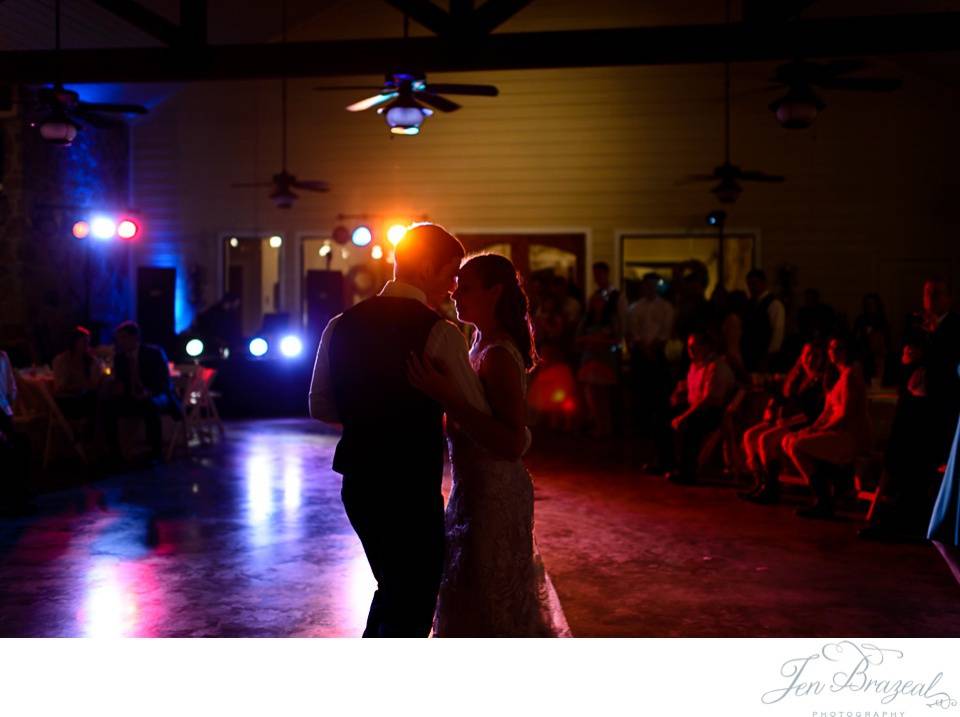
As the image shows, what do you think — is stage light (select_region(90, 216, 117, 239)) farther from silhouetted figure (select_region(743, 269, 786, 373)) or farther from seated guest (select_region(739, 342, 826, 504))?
seated guest (select_region(739, 342, 826, 504))

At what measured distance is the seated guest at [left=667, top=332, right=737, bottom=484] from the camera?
7.65m

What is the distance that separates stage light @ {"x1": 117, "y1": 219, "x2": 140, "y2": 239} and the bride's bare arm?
11146 mm

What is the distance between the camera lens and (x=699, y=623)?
4.32 meters

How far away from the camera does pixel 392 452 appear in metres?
2.57

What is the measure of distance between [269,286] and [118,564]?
9239mm

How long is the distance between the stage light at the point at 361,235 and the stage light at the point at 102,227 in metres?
3.01

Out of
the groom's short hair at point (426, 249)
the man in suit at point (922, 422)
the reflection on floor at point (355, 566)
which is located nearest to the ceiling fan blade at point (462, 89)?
the reflection on floor at point (355, 566)

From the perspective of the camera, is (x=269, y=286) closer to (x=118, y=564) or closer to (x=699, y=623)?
(x=118, y=564)

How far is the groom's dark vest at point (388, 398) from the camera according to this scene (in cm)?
255

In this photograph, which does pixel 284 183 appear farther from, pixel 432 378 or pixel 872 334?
pixel 432 378

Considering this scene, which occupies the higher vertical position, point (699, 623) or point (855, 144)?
point (855, 144)
